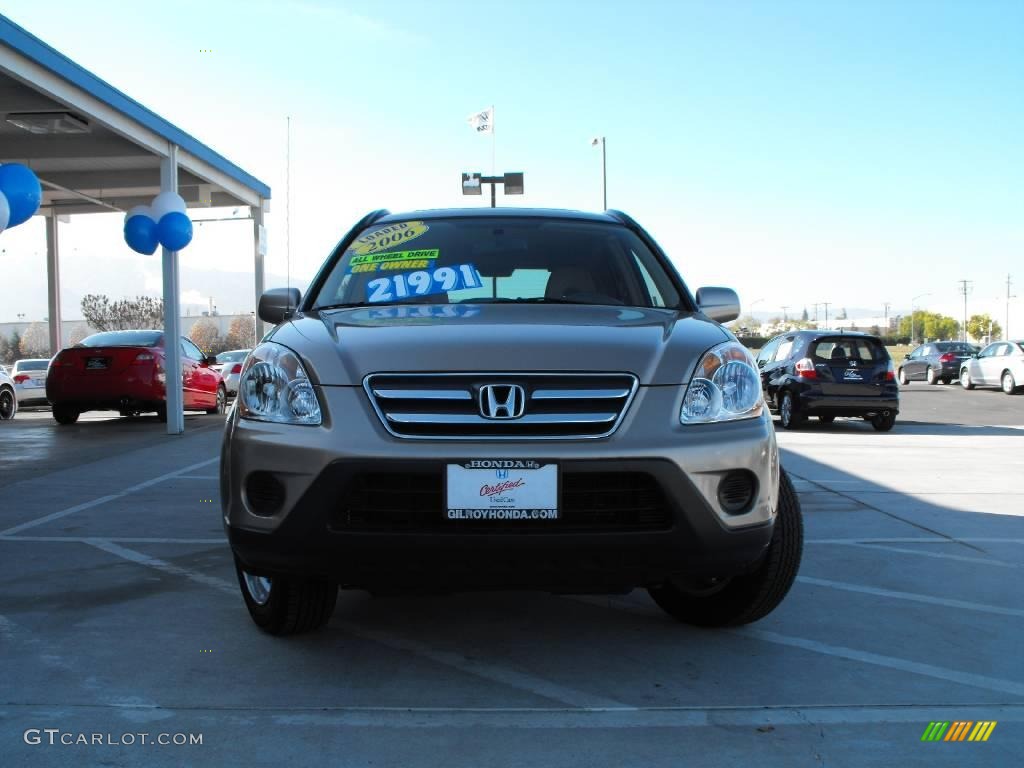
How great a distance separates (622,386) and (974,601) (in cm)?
220

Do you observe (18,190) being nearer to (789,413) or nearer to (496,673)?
(496,673)

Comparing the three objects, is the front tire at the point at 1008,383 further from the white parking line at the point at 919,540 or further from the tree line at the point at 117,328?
the tree line at the point at 117,328

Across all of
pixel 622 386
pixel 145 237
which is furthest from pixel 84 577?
pixel 145 237

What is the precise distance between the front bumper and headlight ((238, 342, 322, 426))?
58 millimetres

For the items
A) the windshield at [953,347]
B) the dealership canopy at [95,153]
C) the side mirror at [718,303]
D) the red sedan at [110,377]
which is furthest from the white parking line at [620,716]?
the windshield at [953,347]

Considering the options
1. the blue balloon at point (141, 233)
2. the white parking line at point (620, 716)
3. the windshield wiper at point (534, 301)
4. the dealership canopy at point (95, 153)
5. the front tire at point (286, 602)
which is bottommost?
the white parking line at point (620, 716)

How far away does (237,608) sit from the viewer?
3.87 metres

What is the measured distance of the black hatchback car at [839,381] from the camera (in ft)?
41.1

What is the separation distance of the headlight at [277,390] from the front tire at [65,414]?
1123cm

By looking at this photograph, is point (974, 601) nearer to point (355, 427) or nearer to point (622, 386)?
point (622, 386)

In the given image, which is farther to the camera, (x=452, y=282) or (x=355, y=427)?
(x=452, y=282)

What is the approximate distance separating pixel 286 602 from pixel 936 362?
27465 millimetres

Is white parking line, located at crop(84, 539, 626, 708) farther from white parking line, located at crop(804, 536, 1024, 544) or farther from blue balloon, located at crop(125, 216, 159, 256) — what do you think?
blue balloon, located at crop(125, 216, 159, 256)

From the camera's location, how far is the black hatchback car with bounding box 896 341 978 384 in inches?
1068
